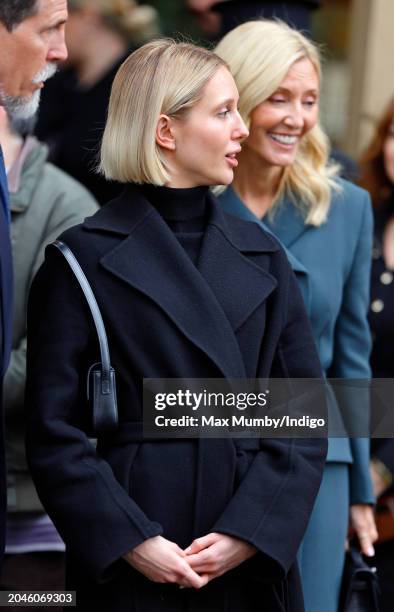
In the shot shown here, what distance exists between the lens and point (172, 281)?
2879mm

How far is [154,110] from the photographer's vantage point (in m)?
2.90

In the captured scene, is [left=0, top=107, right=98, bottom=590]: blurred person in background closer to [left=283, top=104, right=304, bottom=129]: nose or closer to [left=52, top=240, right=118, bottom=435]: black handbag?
[left=283, top=104, right=304, bottom=129]: nose

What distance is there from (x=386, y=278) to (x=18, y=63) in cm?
187

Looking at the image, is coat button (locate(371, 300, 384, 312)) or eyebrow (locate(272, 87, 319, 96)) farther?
coat button (locate(371, 300, 384, 312))

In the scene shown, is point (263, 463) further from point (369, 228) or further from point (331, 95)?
point (331, 95)

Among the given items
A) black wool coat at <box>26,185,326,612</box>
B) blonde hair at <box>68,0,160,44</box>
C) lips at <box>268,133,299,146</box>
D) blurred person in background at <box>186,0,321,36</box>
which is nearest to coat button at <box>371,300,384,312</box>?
lips at <box>268,133,299,146</box>

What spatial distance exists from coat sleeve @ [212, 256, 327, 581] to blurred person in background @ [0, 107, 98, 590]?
3.29 feet

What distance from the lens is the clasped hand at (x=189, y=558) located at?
273 centimetres

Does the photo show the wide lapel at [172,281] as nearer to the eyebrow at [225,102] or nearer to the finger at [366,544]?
the eyebrow at [225,102]

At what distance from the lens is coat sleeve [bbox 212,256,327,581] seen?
9.21 feet

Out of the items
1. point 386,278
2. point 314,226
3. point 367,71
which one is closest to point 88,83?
point 367,71

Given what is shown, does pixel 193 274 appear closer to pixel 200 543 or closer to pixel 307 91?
pixel 200 543

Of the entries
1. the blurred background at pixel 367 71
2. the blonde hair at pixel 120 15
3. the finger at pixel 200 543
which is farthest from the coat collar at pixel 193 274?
the blurred background at pixel 367 71

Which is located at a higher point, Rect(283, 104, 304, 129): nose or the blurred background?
Rect(283, 104, 304, 129): nose
